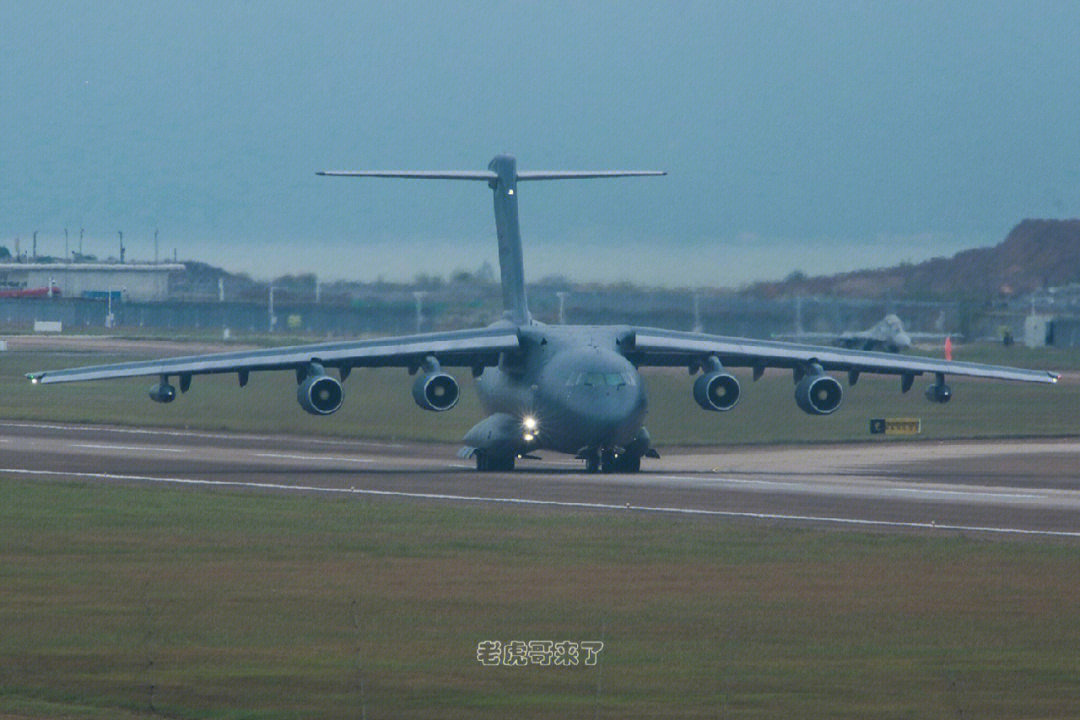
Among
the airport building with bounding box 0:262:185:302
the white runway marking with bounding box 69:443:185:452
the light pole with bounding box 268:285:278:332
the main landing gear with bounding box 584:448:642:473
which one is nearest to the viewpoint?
the main landing gear with bounding box 584:448:642:473

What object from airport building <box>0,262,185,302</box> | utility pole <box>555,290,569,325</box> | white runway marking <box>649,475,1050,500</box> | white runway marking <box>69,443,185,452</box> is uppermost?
airport building <box>0,262,185,302</box>

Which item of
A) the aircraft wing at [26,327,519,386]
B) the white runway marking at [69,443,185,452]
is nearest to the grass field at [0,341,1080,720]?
the aircraft wing at [26,327,519,386]

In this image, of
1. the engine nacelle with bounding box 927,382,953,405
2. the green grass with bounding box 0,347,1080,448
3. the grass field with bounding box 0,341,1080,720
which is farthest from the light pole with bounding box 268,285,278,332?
the grass field with bounding box 0,341,1080,720

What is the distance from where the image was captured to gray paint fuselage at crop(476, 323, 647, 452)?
1361 inches

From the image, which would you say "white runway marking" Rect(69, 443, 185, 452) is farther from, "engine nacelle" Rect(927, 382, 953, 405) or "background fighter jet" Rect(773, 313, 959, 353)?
"background fighter jet" Rect(773, 313, 959, 353)

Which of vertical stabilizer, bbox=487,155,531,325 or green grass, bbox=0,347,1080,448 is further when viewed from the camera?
green grass, bbox=0,347,1080,448

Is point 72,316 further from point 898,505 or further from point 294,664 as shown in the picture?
point 294,664

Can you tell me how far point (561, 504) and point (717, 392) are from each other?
7863 mm

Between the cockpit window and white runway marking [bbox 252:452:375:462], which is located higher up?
the cockpit window

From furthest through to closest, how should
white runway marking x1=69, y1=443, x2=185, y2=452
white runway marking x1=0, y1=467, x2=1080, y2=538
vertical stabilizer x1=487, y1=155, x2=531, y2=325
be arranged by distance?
1. white runway marking x1=69, y1=443, x2=185, y2=452
2. vertical stabilizer x1=487, y1=155, x2=531, y2=325
3. white runway marking x1=0, y1=467, x2=1080, y2=538

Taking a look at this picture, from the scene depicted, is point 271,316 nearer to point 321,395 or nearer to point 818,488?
point 321,395

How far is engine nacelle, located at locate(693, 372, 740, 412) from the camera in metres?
36.3

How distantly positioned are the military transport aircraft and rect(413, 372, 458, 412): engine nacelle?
2cm

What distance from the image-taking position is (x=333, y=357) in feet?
117
